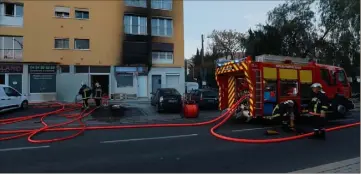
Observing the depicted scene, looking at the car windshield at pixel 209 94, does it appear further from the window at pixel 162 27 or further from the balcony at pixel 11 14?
the balcony at pixel 11 14

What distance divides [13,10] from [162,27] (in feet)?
44.4

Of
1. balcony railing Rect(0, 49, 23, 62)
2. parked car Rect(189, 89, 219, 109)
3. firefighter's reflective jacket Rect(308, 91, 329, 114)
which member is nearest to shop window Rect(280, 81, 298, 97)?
firefighter's reflective jacket Rect(308, 91, 329, 114)

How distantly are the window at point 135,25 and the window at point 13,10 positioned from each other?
9138mm

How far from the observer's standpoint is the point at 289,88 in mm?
13438

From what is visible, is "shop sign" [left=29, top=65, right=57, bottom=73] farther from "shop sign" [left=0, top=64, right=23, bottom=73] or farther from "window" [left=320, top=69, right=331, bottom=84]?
"window" [left=320, top=69, right=331, bottom=84]

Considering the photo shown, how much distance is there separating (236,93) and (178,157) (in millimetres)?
7631

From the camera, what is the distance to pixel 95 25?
31.0 meters

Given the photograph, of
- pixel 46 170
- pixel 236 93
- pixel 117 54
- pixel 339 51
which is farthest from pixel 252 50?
pixel 46 170

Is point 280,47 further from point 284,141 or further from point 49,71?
point 284,141

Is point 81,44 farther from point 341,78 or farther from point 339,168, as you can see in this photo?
point 339,168

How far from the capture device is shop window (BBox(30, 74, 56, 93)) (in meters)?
28.6

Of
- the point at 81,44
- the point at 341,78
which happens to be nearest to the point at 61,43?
the point at 81,44

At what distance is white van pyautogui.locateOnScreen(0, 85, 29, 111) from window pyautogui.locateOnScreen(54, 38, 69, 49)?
10707 millimetres

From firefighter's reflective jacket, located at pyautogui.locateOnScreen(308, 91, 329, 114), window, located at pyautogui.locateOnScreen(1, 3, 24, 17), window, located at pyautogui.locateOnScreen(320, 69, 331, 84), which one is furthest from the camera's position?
window, located at pyautogui.locateOnScreen(1, 3, 24, 17)
